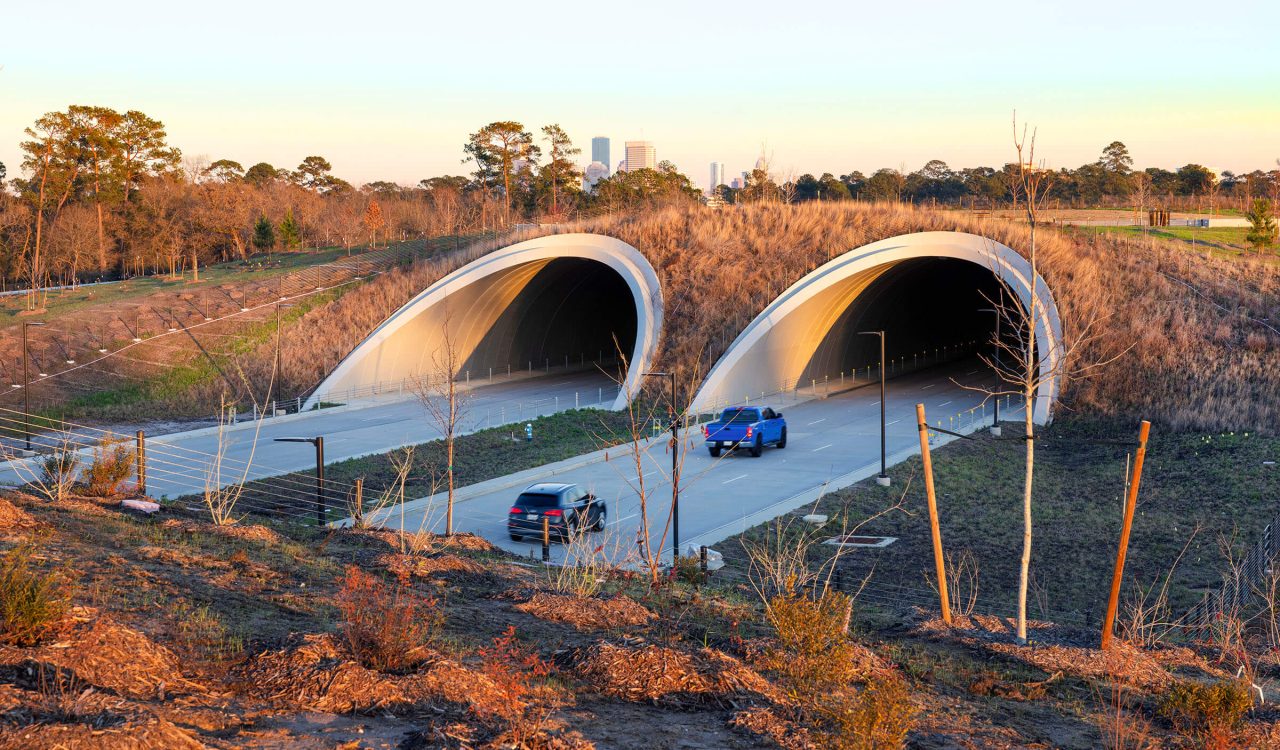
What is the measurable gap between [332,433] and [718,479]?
44.1ft

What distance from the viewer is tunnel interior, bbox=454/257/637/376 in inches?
1816

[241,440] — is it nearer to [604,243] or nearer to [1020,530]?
[604,243]

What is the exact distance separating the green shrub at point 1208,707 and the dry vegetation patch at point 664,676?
3.00 metres

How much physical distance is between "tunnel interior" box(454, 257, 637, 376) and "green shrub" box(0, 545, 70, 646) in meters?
37.2

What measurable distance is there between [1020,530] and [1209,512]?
4.26 m

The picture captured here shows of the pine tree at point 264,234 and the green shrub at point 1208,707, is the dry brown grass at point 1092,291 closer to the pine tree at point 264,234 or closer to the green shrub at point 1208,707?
the green shrub at point 1208,707

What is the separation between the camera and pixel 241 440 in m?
31.2

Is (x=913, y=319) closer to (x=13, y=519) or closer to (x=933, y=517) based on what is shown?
(x=933, y=517)

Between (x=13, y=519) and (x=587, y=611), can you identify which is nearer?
(x=587, y=611)

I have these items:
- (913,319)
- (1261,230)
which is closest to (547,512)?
(913,319)

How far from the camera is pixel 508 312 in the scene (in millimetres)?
47375

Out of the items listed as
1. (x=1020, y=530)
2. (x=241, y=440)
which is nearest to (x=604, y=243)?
(x=241, y=440)

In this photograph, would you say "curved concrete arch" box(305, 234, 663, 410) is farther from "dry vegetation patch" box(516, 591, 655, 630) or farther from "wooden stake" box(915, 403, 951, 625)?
"dry vegetation patch" box(516, 591, 655, 630)

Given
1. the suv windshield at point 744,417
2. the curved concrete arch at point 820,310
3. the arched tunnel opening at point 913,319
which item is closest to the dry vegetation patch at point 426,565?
the suv windshield at point 744,417
